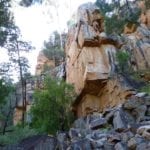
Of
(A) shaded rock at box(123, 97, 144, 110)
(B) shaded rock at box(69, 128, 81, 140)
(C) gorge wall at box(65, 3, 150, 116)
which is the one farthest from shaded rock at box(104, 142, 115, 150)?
(C) gorge wall at box(65, 3, 150, 116)

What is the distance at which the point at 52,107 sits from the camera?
21.5m

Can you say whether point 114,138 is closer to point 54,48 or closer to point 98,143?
point 98,143

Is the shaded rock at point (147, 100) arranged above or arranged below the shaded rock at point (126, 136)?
above

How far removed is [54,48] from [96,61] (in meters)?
14.9

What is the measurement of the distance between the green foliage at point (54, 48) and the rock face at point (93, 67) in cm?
1061

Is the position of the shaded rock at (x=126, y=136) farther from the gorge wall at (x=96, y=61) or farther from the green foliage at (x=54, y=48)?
the green foliage at (x=54, y=48)

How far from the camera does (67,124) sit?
21.9 m

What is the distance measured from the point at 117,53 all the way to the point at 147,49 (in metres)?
4.50

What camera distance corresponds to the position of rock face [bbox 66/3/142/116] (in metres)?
24.3

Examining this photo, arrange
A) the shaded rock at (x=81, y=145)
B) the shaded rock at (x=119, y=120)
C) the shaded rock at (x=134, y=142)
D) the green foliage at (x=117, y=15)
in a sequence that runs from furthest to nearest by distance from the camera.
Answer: the green foliage at (x=117, y=15), the shaded rock at (x=119, y=120), the shaded rock at (x=81, y=145), the shaded rock at (x=134, y=142)

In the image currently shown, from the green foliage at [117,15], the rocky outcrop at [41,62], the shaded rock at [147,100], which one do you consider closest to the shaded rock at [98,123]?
the shaded rock at [147,100]

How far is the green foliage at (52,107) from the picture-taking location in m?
21.1

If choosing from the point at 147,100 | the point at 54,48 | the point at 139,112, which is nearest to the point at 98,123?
the point at 139,112

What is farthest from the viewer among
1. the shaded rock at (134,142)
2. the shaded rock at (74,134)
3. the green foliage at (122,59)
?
the green foliage at (122,59)
